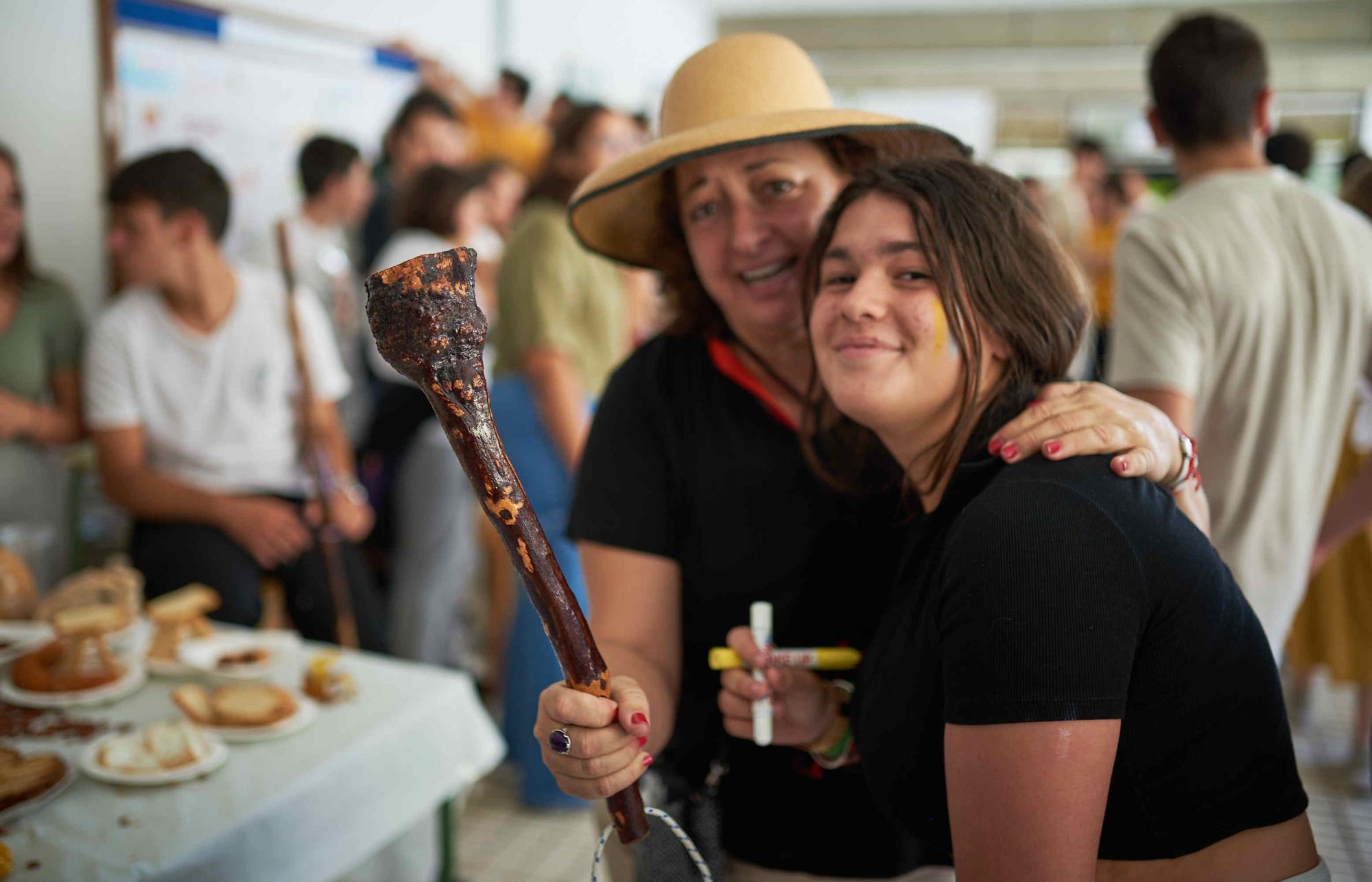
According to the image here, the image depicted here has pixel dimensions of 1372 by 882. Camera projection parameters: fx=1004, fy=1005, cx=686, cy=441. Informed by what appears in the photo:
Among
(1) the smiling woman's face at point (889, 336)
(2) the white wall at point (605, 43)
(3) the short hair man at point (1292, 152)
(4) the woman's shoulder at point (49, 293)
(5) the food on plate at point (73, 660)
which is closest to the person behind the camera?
(1) the smiling woman's face at point (889, 336)

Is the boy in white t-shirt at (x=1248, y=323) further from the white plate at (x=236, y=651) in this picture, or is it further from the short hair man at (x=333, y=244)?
the short hair man at (x=333, y=244)

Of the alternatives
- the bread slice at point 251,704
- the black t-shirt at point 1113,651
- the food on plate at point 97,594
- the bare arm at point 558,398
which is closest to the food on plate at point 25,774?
the bread slice at point 251,704

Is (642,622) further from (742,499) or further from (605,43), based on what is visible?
(605,43)

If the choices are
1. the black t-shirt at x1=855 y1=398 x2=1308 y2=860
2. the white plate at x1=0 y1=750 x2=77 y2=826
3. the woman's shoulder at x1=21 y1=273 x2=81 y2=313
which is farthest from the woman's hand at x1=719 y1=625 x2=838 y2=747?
the woman's shoulder at x1=21 y1=273 x2=81 y2=313

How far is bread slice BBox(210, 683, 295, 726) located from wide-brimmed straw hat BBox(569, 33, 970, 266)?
3.05 feet

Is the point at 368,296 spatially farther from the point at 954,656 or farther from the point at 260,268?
the point at 260,268

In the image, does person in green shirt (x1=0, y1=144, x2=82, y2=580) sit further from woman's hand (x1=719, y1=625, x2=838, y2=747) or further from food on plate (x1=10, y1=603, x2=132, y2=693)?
woman's hand (x1=719, y1=625, x2=838, y2=747)

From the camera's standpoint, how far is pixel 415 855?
200cm

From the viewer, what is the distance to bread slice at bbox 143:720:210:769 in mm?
1459

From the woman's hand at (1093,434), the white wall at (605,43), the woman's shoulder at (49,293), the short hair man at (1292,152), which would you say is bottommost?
the woman's shoulder at (49,293)

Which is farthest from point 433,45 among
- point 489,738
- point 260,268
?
point 489,738

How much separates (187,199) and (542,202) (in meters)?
0.92

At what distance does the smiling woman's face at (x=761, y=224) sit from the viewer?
4.22ft

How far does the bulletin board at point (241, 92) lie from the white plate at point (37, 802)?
2.03 meters
